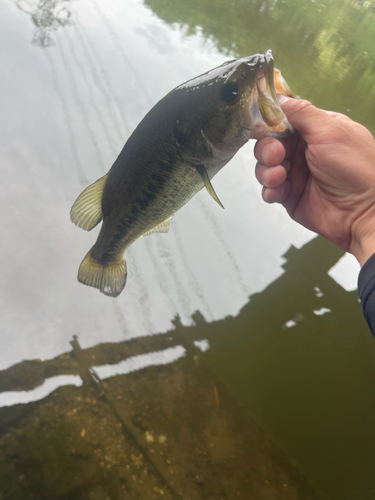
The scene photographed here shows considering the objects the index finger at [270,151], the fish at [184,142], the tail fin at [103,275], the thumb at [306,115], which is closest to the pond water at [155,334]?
the tail fin at [103,275]

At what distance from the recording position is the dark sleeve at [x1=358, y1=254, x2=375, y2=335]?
111 centimetres

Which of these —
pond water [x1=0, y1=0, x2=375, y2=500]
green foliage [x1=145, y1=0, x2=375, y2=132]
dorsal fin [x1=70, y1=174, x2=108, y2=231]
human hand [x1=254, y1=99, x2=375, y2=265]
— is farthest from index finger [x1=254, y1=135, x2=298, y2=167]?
green foliage [x1=145, y1=0, x2=375, y2=132]

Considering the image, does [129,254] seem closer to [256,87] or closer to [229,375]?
[229,375]

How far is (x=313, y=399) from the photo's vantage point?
218 centimetres

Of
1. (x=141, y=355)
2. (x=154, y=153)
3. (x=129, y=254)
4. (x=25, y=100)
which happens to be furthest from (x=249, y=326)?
(x=25, y=100)

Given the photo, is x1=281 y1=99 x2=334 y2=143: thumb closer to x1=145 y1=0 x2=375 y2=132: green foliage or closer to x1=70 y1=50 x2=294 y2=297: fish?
x1=70 y1=50 x2=294 y2=297: fish

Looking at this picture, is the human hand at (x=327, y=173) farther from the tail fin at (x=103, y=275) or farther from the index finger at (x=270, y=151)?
the tail fin at (x=103, y=275)

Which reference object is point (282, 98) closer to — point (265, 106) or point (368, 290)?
point (265, 106)

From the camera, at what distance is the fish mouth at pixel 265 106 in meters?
0.98

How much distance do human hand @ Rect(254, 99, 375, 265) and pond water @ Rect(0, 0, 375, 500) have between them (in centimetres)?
115

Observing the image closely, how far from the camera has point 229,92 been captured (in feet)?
3.39

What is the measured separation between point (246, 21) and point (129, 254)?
18.2 feet

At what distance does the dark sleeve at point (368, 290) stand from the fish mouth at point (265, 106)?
63 cm

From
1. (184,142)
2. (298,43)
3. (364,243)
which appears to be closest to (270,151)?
(184,142)
